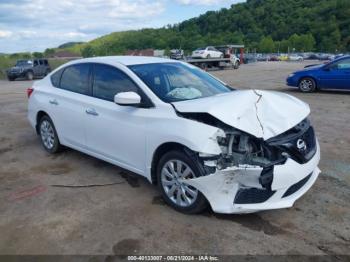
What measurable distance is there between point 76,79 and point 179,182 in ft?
8.41

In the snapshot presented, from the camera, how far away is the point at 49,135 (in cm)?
606

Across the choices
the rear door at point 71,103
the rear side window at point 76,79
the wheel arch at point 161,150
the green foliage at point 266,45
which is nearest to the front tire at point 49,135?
the rear door at point 71,103

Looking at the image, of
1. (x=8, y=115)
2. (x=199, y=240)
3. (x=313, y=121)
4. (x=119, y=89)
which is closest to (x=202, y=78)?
(x=119, y=89)

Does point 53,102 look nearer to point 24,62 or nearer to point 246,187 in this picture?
point 246,187

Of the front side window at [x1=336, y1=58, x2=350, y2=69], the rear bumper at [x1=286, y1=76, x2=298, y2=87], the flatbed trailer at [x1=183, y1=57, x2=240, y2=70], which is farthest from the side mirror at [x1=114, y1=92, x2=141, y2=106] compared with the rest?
the flatbed trailer at [x1=183, y1=57, x2=240, y2=70]

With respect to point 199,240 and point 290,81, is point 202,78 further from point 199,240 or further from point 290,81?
point 290,81

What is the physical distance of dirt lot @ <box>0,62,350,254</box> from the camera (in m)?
3.33

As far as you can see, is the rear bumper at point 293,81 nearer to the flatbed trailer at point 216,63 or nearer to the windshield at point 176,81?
the windshield at point 176,81

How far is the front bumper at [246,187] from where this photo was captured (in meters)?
3.43

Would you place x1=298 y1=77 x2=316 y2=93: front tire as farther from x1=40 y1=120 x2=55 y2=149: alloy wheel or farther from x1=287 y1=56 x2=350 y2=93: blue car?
x1=40 y1=120 x2=55 y2=149: alloy wheel

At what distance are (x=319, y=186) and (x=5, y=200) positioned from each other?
12.8 feet

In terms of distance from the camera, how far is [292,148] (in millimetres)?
3617

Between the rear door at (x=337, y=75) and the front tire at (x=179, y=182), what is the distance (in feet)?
34.7

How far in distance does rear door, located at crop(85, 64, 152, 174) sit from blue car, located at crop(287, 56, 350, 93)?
33.3 ft
